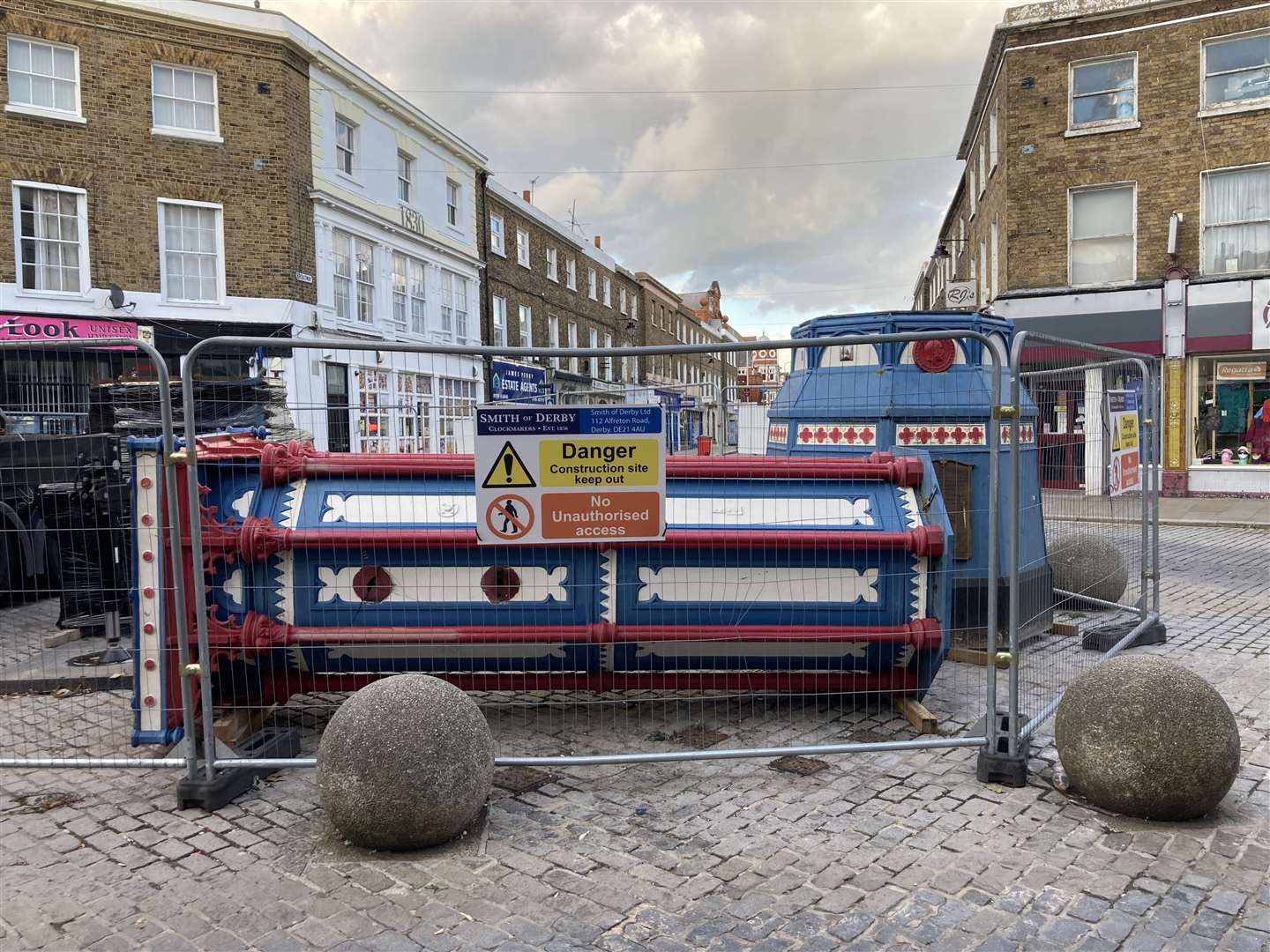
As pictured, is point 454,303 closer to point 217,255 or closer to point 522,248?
point 522,248

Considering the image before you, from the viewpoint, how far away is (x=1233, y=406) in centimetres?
1811

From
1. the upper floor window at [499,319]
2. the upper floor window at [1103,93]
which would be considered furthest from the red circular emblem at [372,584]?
the upper floor window at [499,319]

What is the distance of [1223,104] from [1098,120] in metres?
2.28

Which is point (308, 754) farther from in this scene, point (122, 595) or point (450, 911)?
point (122, 595)

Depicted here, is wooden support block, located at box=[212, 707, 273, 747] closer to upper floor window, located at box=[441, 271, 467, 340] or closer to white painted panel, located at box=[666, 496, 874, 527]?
white painted panel, located at box=[666, 496, 874, 527]

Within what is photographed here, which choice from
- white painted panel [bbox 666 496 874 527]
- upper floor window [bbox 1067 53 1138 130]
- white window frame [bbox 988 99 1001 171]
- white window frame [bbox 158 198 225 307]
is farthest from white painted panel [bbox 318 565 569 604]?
white window frame [bbox 988 99 1001 171]

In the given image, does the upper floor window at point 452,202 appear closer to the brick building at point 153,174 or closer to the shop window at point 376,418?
the brick building at point 153,174

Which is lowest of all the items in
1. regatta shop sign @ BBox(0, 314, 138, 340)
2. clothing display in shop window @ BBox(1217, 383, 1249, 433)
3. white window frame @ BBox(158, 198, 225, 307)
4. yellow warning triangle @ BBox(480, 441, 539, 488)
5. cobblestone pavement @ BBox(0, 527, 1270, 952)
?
cobblestone pavement @ BBox(0, 527, 1270, 952)

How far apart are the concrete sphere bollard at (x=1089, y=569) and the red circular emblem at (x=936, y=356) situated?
6.68 feet

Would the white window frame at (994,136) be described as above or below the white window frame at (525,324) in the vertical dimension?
above

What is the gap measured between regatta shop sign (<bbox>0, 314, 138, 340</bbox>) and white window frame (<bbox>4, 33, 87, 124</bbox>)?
391 centimetres

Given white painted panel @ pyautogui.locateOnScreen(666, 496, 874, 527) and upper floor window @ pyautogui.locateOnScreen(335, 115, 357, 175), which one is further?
upper floor window @ pyautogui.locateOnScreen(335, 115, 357, 175)

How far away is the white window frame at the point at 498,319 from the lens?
28422 mm

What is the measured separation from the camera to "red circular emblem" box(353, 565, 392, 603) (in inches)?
183
